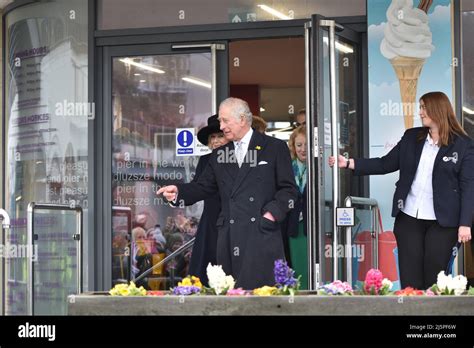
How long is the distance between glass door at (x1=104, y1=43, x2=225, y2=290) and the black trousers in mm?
2321

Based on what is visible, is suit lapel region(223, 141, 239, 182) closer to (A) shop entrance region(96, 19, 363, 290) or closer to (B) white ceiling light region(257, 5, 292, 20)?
(A) shop entrance region(96, 19, 363, 290)

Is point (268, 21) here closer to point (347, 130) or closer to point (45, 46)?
point (347, 130)

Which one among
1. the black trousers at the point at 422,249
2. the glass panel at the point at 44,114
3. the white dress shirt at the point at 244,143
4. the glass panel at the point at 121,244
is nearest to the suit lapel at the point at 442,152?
the black trousers at the point at 422,249

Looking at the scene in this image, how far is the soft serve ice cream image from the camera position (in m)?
8.45

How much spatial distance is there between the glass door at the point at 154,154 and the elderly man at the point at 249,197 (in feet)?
5.85

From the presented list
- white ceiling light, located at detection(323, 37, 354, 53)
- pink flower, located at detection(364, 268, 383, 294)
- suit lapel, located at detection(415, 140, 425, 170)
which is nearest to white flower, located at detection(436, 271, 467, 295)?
pink flower, located at detection(364, 268, 383, 294)

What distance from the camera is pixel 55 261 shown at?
30.0ft

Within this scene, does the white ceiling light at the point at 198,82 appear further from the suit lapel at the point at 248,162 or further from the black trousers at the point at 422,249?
the black trousers at the point at 422,249

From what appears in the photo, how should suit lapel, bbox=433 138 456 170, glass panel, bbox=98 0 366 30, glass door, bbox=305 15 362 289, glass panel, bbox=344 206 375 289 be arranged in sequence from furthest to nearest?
glass panel, bbox=98 0 366 30 < glass panel, bbox=344 206 375 289 < glass door, bbox=305 15 362 289 < suit lapel, bbox=433 138 456 170

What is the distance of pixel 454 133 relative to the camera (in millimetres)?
7188

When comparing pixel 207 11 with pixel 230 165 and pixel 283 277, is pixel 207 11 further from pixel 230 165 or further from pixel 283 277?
pixel 283 277

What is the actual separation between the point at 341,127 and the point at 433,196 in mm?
1448

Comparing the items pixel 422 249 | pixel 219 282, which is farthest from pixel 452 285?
pixel 422 249
